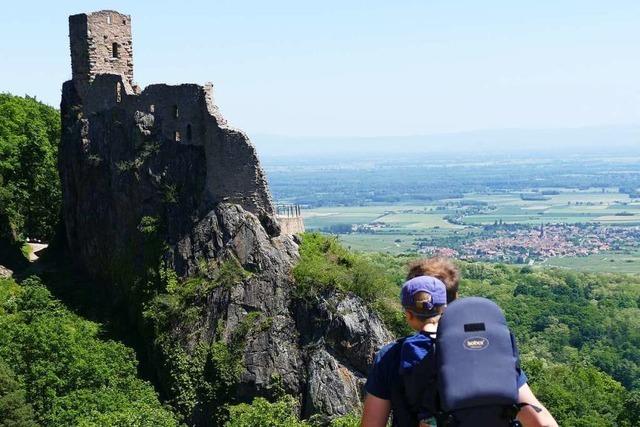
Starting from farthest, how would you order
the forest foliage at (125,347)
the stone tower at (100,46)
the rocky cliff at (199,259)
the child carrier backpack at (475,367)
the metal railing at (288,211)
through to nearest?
the stone tower at (100,46), the metal railing at (288,211), the rocky cliff at (199,259), the forest foliage at (125,347), the child carrier backpack at (475,367)

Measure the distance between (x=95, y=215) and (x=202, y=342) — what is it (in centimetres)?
860

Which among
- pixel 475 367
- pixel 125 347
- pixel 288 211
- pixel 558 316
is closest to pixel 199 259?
pixel 125 347

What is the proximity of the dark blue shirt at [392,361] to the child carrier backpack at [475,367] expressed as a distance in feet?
1.00

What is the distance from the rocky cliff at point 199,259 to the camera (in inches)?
1162

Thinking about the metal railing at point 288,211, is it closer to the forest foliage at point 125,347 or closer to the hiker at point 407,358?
the forest foliage at point 125,347

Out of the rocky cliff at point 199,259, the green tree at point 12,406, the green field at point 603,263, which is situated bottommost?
the green field at point 603,263

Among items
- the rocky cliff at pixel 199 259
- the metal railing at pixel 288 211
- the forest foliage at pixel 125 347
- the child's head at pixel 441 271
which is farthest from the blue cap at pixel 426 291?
the metal railing at pixel 288 211

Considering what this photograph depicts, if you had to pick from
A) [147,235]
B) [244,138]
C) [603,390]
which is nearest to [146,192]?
[147,235]

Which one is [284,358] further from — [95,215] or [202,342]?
[95,215]

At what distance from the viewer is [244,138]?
102ft

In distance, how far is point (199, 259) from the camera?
31766 mm

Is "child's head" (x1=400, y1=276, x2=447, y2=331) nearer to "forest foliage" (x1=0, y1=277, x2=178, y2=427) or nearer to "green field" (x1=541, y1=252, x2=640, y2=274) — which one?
"forest foliage" (x1=0, y1=277, x2=178, y2=427)

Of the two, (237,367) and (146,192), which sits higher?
(146,192)

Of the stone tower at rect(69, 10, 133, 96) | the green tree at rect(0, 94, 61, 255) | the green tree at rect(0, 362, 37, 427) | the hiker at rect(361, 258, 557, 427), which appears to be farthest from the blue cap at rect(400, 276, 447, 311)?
the green tree at rect(0, 94, 61, 255)
